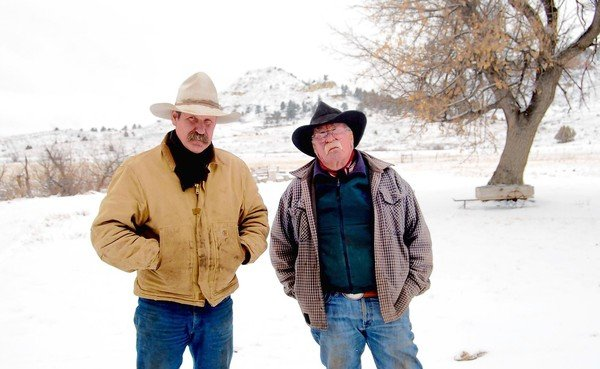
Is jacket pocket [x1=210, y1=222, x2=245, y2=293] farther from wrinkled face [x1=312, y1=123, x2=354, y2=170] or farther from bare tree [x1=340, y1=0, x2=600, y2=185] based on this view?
bare tree [x1=340, y1=0, x2=600, y2=185]

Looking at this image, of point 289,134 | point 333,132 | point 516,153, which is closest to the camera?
point 333,132

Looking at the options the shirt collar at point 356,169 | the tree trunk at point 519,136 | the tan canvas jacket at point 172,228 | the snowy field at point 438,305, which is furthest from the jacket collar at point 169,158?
the tree trunk at point 519,136

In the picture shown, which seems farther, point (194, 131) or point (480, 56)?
point (480, 56)

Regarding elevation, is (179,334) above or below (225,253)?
below

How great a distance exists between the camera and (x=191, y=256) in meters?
2.32

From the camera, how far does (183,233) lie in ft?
7.55

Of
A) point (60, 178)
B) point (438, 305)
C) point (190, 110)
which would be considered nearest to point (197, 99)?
point (190, 110)

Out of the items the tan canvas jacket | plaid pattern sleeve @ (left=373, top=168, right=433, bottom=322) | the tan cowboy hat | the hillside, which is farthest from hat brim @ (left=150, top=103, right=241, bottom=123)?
the hillside

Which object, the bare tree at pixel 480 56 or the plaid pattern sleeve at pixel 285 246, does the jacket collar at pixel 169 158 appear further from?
the bare tree at pixel 480 56

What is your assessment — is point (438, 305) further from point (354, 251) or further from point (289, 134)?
point (289, 134)

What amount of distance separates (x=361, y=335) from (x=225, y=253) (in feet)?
Answer: 2.84

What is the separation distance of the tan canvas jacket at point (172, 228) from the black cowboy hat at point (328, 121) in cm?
54

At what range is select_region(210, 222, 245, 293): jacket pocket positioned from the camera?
93.0 inches

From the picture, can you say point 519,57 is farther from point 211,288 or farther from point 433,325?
point 211,288
